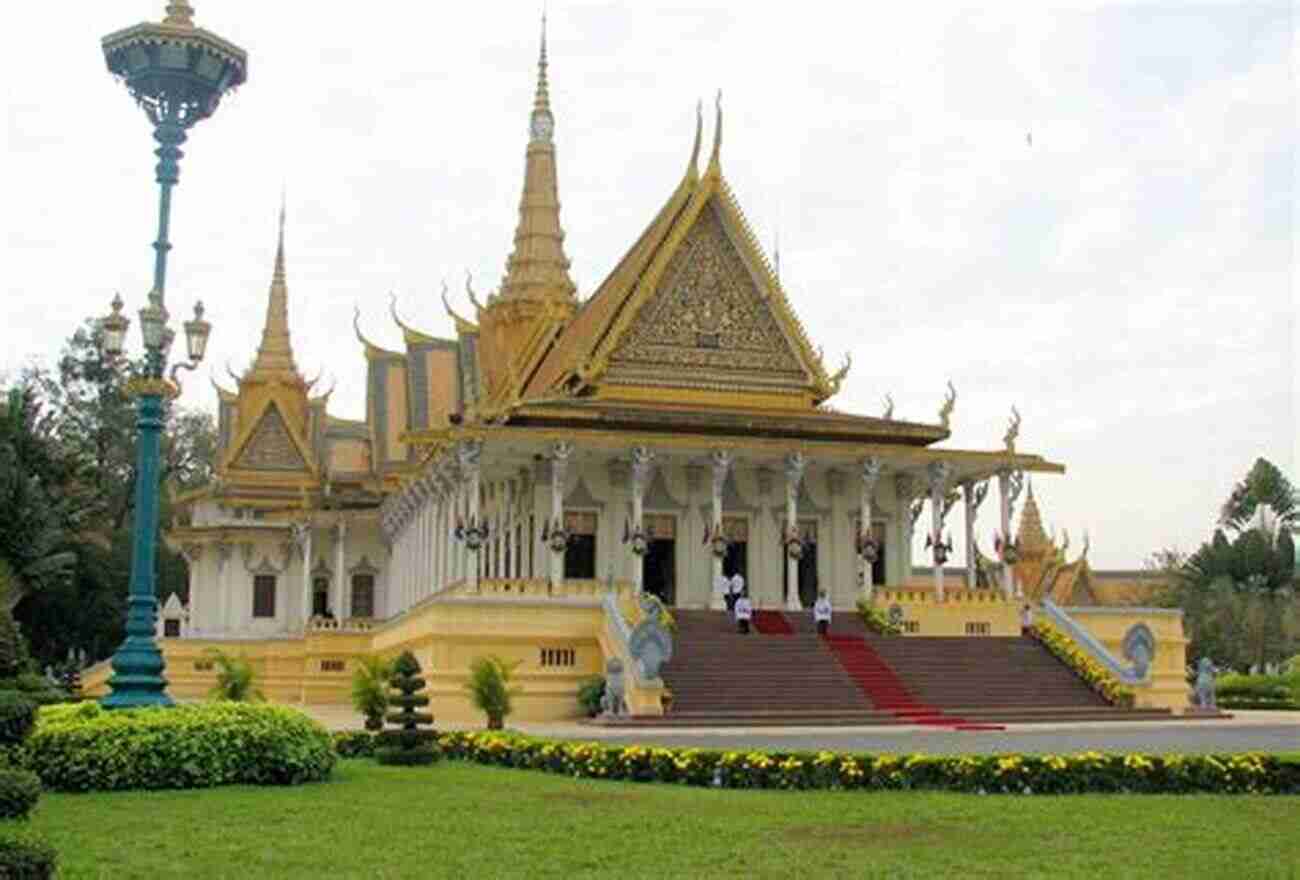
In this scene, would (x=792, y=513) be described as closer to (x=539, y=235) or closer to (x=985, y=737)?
(x=985, y=737)

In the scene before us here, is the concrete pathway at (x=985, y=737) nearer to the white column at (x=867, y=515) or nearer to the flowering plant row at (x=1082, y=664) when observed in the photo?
the flowering plant row at (x=1082, y=664)

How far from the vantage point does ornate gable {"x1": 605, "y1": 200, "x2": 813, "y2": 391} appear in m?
35.1

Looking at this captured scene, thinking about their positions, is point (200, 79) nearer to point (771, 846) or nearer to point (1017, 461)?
point (771, 846)

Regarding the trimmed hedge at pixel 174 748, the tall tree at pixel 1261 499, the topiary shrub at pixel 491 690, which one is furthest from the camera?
the tall tree at pixel 1261 499

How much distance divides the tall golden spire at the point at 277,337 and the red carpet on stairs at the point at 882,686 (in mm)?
28051

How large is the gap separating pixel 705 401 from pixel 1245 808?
2234 cm

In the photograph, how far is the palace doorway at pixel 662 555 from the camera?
113 feet

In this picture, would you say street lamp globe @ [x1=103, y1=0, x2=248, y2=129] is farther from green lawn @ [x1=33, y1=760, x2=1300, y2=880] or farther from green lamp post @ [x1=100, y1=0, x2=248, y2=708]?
green lawn @ [x1=33, y1=760, x2=1300, y2=880]

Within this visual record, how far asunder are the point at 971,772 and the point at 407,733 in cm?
644

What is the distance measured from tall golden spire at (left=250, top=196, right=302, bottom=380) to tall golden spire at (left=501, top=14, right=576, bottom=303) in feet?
30.7

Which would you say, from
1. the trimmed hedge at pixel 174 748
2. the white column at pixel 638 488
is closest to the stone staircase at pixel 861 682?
the white column at pixel 638 488

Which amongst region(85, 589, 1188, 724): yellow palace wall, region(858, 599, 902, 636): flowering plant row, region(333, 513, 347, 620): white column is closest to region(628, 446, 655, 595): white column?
region(85, 589, 1188, 724): yellow palace wall

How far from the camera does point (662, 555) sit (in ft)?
114

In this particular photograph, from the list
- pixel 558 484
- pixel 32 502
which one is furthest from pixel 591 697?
pixel 32 502
